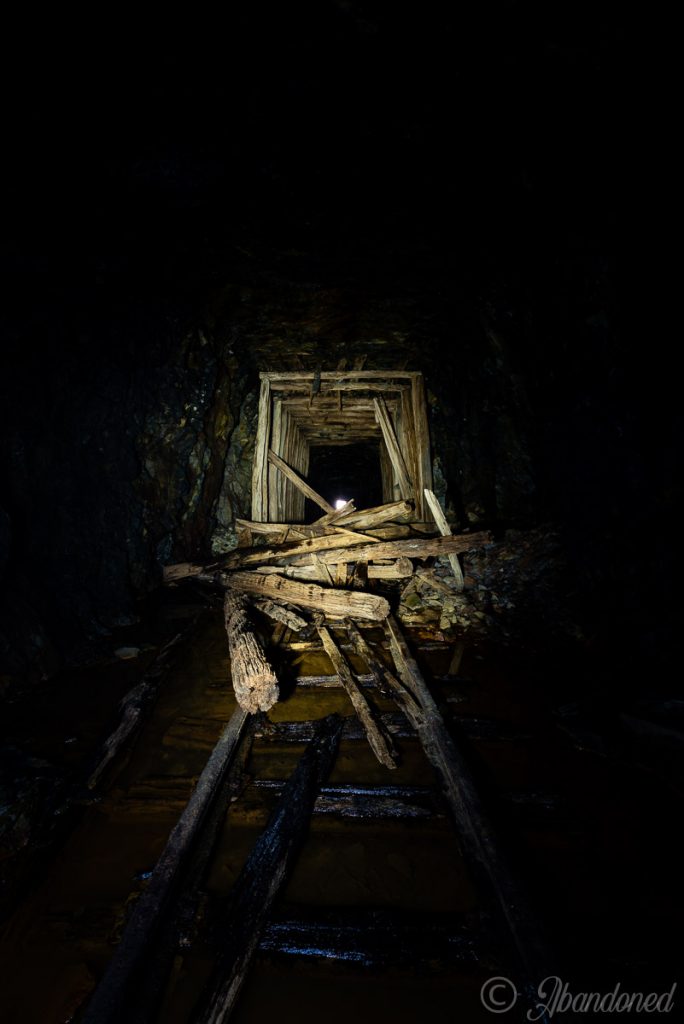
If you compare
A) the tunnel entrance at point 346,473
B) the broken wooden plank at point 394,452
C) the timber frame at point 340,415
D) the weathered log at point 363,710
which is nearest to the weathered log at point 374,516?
the timber frame at point 340,415

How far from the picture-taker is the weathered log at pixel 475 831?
155cm

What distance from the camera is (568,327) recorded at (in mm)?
3893

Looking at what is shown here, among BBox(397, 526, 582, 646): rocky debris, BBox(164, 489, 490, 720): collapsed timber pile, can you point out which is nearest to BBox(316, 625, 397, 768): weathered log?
BBox(164, 489, 490, 720): collapsed timber pile

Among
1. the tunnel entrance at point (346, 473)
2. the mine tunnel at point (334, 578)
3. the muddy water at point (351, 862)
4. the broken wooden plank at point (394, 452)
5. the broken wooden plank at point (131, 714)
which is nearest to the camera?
the muddy water at point (351, 862)

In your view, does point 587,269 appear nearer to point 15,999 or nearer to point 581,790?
point 581,790

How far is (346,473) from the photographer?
16.3 m

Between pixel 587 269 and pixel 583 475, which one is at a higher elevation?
pixel 587 269

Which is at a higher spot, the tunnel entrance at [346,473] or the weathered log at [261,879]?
the tunnel entrance at [346,473]

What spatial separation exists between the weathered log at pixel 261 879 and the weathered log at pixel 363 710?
1.06 feet

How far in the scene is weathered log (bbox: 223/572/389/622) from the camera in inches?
194

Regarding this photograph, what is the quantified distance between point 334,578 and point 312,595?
771 millimetres

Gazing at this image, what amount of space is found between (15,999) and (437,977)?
172 centimetres

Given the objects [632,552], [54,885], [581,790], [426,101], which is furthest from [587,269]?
[54,885]

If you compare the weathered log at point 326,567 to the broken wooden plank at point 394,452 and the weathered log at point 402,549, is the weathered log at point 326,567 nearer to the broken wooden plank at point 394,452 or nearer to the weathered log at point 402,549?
the weathered log at point 402,549
